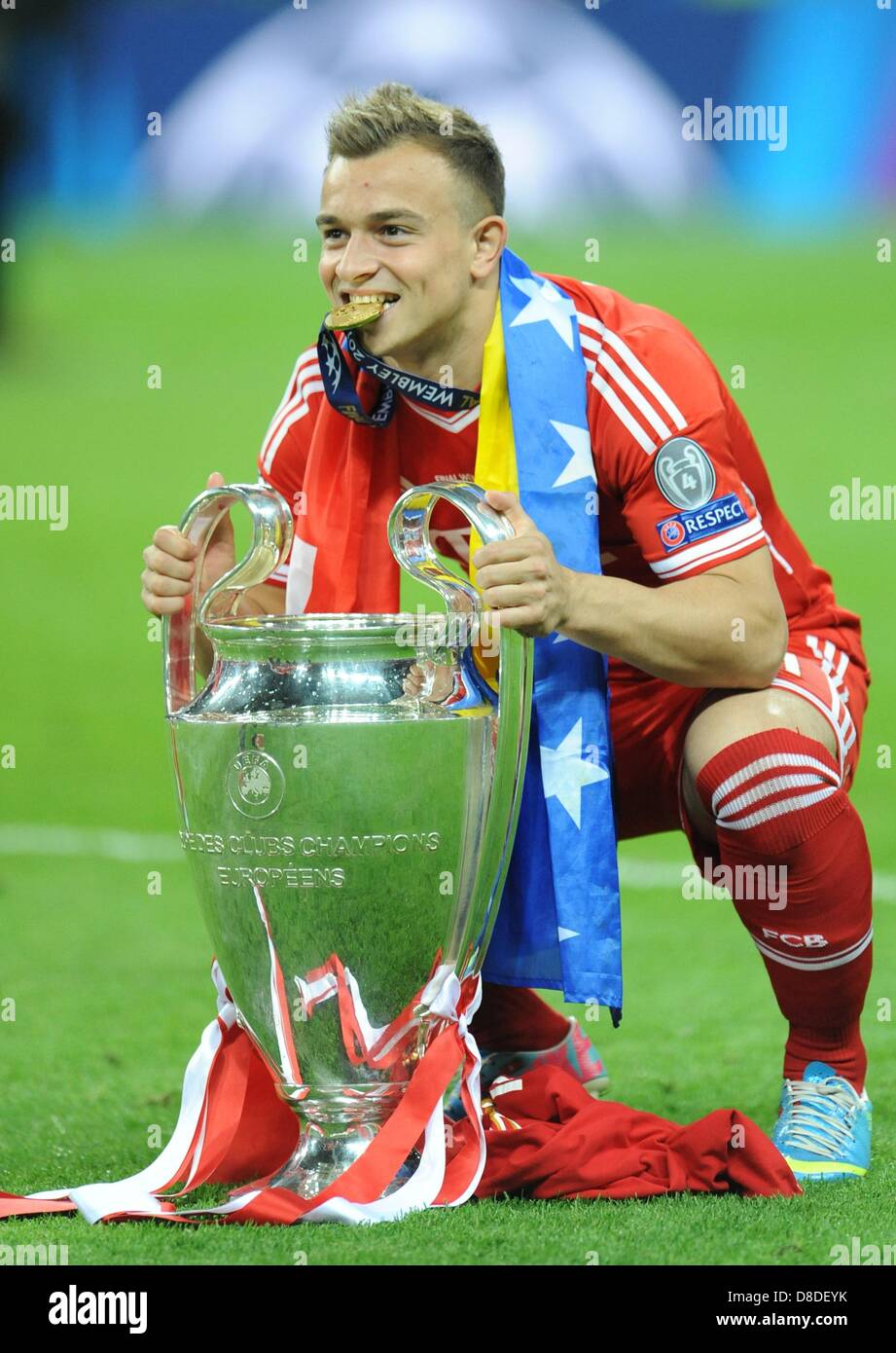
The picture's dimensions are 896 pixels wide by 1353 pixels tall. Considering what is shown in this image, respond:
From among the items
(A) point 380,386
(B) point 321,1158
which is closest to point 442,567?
(A) point 380,386

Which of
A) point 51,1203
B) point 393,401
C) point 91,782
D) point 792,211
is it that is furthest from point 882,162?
point 51,1203

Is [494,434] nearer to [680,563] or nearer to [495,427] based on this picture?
[495,427]

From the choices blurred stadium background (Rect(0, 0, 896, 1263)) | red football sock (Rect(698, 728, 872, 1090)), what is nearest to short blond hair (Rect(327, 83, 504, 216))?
red football sock (Rect(698, 728, 872, 1090))

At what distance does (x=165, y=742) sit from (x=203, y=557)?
12.4 feet

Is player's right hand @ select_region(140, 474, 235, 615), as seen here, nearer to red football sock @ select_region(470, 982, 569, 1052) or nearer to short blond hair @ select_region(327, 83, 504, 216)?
short blond hair @ select_region(327, 83, 504, 216)

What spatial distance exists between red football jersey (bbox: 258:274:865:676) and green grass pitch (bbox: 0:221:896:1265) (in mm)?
683

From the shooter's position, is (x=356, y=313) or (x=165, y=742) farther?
(x=165, y=742)

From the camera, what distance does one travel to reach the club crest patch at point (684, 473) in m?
2.16

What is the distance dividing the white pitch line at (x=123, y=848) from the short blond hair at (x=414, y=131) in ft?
7.00

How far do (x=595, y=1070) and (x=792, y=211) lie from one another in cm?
990

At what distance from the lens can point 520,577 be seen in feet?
6.22

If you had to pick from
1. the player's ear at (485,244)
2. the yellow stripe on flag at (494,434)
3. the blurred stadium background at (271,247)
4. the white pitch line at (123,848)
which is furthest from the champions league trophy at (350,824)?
the blurred stadium background at (271,247)

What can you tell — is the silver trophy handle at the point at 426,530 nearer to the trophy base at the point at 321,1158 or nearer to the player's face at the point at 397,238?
the player's face at the point at 397,238
